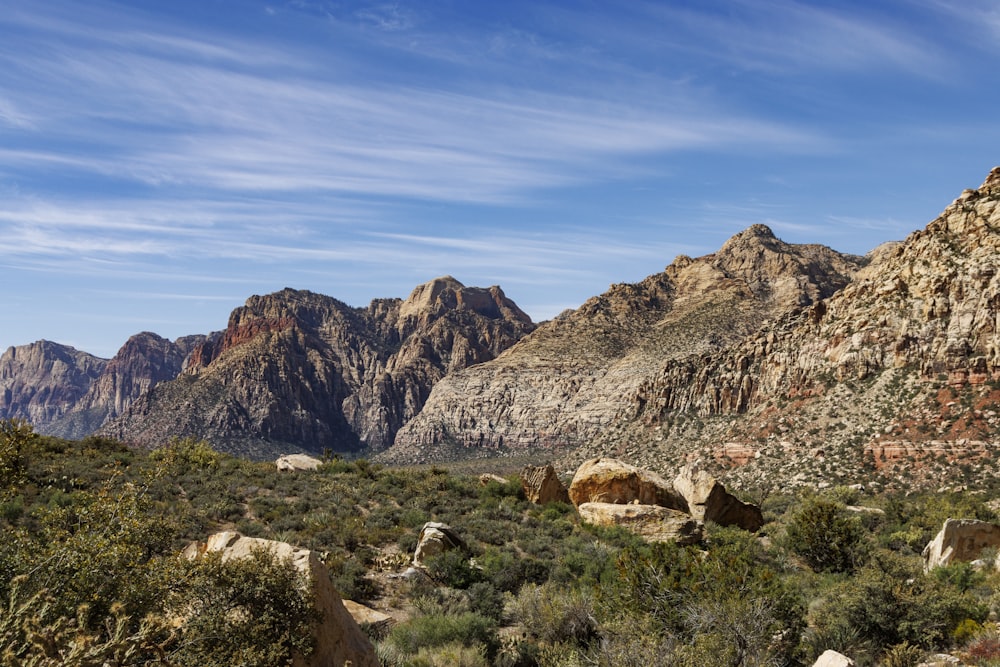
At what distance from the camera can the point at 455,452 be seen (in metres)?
170

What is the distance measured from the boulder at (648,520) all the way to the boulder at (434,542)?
833 centimetres

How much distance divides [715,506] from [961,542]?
33.9ft

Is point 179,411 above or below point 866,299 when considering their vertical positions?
below

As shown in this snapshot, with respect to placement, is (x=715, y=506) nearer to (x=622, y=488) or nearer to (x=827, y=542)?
(x=622, y=488)

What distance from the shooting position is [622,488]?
98.1 feet

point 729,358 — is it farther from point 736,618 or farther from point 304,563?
point 304,563

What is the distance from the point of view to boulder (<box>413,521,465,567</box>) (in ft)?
67.6

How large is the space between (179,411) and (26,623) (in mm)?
192328

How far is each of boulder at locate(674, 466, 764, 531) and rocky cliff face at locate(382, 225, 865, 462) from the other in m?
88.3

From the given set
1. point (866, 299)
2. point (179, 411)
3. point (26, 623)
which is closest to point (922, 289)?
point (866, 299)

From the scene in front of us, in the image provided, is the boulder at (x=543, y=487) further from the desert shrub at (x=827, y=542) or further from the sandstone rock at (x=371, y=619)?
the sandstone rock at (x=371, y=619)

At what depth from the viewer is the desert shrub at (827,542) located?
2272 centimetres

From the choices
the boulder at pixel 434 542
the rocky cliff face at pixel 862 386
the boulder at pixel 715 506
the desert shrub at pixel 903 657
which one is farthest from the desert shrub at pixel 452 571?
the rocky cliff face at pixel 862 386

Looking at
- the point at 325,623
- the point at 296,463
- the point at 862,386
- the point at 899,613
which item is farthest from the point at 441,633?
the point at 862,386
